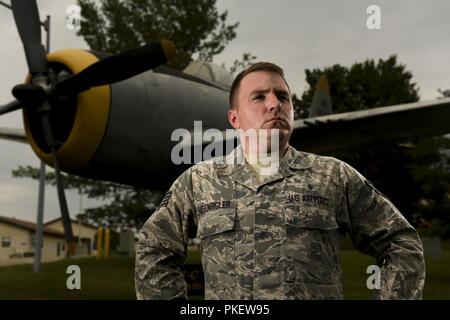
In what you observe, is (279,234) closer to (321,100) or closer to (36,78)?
(36,78)

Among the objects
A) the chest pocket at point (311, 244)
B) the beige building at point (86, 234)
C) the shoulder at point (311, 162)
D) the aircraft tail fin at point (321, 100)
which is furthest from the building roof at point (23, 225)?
the chest pocket at point (311, 244)

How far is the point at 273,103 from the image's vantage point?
1649mm

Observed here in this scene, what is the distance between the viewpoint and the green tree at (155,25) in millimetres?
23078

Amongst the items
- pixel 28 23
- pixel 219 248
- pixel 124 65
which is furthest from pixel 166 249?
pixel 28 23

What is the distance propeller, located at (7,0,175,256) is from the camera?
314 inches

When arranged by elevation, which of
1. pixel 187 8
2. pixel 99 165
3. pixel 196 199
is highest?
pixel 187 8

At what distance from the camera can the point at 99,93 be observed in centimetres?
841

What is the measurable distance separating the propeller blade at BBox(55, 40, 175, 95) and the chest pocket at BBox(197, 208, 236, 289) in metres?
6.43

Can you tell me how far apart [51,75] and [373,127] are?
4891 millimetres

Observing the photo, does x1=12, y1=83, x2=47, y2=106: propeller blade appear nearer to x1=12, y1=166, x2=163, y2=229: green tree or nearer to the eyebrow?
the eyebrow

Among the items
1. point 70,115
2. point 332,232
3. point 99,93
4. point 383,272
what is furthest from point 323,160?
point 70,115

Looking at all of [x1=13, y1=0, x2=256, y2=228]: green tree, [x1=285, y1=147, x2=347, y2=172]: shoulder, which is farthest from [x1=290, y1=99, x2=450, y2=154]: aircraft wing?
[x1=13, y1=0, x2=256, y2=228]: green tree
